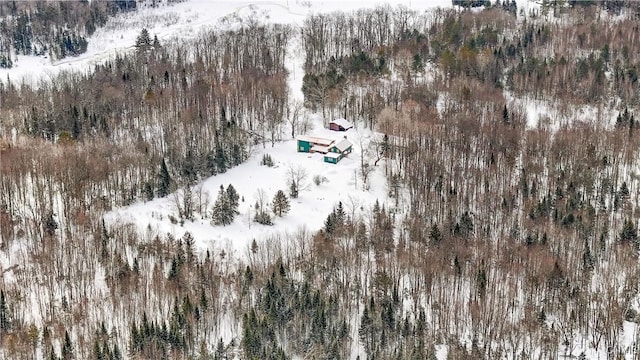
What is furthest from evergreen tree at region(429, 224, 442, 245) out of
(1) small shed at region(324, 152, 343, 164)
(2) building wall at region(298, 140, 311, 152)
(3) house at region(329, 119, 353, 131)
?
(3) house at region(329, 119, 353, 131)

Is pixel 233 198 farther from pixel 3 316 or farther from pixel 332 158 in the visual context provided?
pixel 3 316

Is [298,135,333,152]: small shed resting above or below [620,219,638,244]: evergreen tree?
above

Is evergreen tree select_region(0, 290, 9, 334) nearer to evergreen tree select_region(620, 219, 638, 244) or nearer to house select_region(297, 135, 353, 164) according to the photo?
house select_region(297, 135, 353, 164)

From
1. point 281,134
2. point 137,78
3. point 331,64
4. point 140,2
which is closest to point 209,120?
point 281,134

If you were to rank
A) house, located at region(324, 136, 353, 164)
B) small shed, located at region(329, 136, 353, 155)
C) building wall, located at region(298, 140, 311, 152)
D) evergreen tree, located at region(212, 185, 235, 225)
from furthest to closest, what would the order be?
building wall, located at region(298, 140, 311, 152) < small shed, located at region(329, 136, 353, 155) < house, located at region(324, 136, 353, 164) < evergreen tree, located at region(212, 185, 235, 225)

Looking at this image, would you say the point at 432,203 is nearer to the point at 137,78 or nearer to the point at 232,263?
the point at 232,263

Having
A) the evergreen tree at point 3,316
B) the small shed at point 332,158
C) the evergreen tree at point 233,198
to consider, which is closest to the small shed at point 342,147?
the small shed at point 332,158
